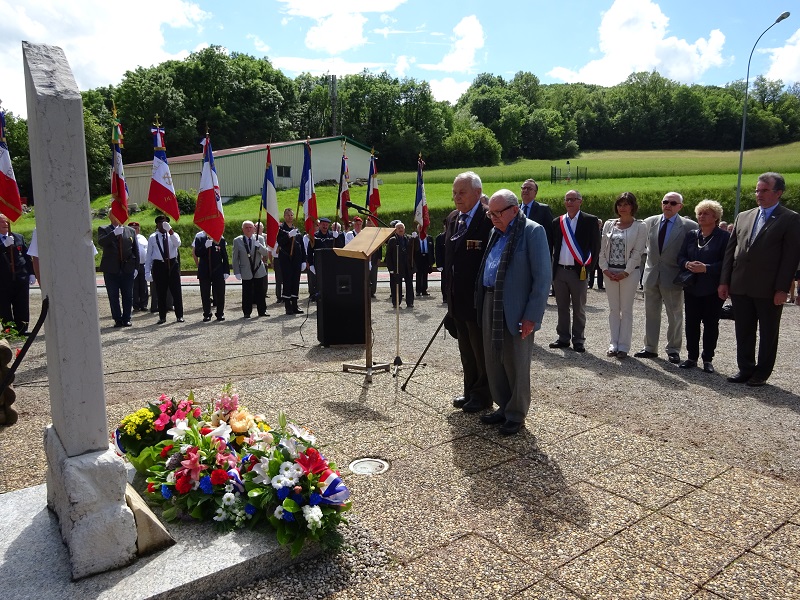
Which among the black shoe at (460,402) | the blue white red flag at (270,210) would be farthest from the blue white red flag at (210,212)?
the black shoe at (460,402)

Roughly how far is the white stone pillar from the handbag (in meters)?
6.46

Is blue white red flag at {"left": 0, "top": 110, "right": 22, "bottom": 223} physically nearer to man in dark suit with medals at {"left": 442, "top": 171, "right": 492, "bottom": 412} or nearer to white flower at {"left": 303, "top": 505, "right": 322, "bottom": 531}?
man in dark suit with medals at {"left": 442, "top": 171, "right": 492, "bottom": 412}

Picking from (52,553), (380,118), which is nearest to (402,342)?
(52,553)

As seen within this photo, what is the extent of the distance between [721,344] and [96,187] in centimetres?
5069

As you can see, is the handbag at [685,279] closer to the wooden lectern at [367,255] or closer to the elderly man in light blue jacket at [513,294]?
the elderly man in light blue jacket at [513,294]

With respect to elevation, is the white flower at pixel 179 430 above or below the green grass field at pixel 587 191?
below

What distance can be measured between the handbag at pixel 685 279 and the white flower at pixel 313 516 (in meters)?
5.72

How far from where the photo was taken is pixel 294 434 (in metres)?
3.77

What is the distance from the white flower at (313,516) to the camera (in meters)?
3.20

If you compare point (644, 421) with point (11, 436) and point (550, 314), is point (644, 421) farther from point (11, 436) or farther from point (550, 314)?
point (550, 314)

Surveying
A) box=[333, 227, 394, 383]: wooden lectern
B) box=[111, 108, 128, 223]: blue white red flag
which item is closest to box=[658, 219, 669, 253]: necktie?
box=[333, 227, 394, 383]: wooden lectern

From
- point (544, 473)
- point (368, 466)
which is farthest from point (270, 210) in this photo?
point (544, 473)

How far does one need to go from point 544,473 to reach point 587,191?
42.9 meters

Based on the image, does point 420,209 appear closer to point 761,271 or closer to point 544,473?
point 761,271
